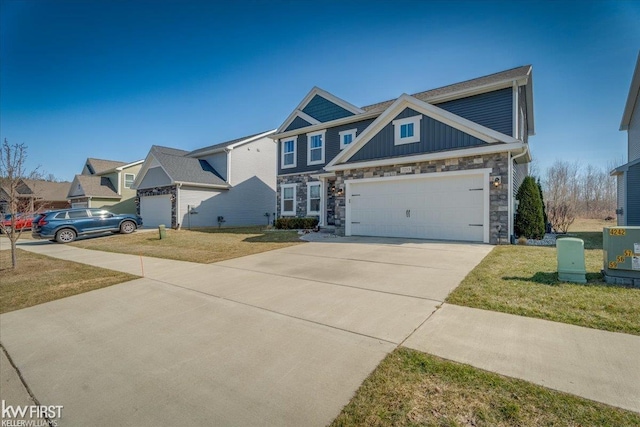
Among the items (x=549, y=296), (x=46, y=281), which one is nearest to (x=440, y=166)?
(x=549, y=296)

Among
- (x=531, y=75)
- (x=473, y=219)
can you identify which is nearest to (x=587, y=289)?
(x=473, y=219)

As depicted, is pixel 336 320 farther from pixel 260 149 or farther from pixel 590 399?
pixel 260 149

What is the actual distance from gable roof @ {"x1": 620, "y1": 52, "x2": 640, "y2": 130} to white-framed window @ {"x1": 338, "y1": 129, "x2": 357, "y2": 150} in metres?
15.2

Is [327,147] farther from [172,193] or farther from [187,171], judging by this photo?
[172,193]

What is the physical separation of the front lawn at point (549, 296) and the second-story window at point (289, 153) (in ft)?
46.1

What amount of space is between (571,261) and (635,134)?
1925cm

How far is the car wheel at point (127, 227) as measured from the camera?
16.2m

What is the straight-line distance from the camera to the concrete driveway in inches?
92.8

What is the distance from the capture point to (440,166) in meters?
10.6

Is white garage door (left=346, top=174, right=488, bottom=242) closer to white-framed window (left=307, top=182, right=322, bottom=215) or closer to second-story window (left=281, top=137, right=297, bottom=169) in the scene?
white-framed window (left=307, top=182, right=322, bottom=215)

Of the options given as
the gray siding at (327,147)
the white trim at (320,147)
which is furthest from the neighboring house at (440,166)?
the white trim at (320,147)

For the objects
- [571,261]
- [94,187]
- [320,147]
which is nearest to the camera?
[571,261]

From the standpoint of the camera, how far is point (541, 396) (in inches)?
86.8

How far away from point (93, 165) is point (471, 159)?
35324 millimetres
